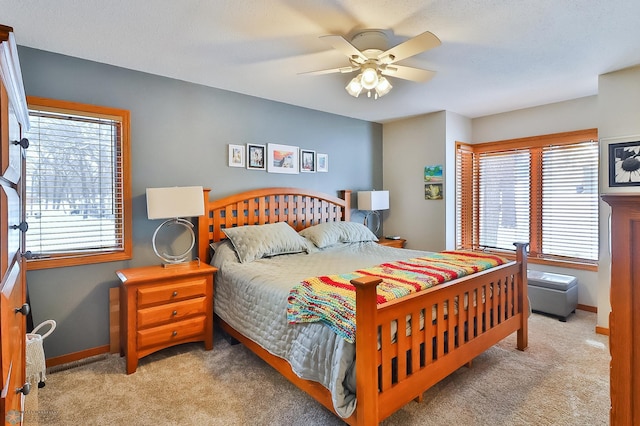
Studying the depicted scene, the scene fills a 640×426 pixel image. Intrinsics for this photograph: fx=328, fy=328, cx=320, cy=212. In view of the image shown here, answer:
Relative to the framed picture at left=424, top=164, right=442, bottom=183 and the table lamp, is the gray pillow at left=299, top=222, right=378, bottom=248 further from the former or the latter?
the table lamp

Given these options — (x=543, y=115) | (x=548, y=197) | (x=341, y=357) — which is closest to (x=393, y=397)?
(x=341, y=357)

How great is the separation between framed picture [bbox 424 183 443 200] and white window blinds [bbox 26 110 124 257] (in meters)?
3.58

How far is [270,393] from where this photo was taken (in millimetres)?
2182

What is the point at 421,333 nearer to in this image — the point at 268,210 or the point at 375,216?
the point at 268,210

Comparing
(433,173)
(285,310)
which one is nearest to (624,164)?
(433,173)

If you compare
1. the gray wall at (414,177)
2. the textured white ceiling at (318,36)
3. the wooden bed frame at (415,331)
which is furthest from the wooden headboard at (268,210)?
the textured white ceiling at (318,36)

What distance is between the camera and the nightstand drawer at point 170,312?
97.8 inches

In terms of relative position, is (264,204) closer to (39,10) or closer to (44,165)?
(44,165)

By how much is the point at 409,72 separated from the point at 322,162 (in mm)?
2007

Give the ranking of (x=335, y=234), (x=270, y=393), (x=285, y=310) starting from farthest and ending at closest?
(x=335, y=234) → (x=270, y=393) → (x=285, y=310)

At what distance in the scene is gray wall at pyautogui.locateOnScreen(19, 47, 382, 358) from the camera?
8.43ft

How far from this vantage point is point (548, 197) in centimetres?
407

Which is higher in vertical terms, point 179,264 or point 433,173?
point 433,173

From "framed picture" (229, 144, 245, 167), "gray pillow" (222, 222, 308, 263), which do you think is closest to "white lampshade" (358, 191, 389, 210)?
"gray pillow" (222, 222, 308, 263)
